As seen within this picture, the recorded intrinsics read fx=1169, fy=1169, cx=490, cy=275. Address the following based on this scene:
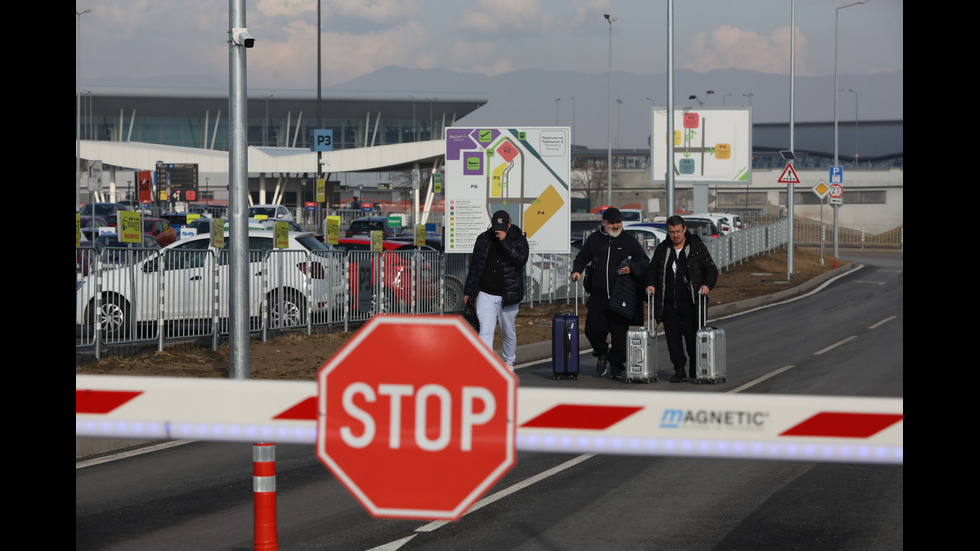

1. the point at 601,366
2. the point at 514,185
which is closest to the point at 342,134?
the point at 514,185

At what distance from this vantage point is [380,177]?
13162 centimetres

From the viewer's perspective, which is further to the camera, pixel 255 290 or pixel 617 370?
pixel 255 290

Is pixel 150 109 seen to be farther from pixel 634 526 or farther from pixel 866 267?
pixel 634 526

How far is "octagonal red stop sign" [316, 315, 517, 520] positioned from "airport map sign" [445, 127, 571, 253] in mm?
17133

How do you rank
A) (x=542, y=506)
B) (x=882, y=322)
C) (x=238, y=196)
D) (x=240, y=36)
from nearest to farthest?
(x=238, y=196) → (x=240, y=36) → (x=542, y=506) → (x=882, y=322)

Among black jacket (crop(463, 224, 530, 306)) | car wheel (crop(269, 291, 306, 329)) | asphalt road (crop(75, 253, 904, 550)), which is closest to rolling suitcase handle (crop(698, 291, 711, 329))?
black jacket (crop(463, 224, 530, 306))

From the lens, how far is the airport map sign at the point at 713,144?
156 ft

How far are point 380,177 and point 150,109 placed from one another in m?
33.0

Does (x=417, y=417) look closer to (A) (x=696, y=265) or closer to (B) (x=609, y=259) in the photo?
(A) (x=696, y=265)

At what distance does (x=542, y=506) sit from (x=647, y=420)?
427 cm

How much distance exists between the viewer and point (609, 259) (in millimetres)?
13859

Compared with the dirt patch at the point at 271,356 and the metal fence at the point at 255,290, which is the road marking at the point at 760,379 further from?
the metal fence at the point at 255,290

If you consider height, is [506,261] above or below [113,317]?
above
